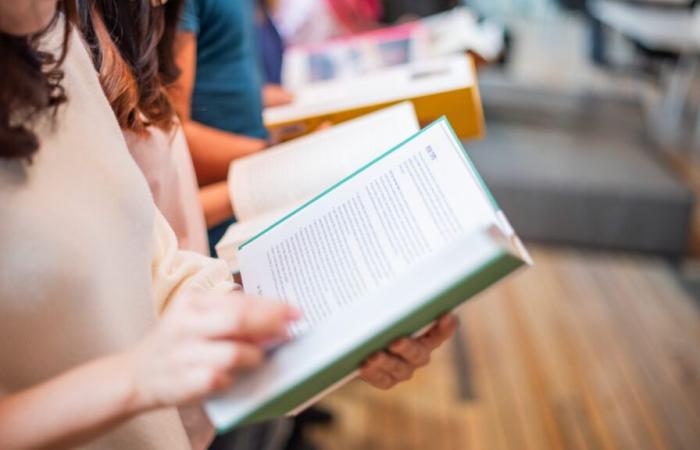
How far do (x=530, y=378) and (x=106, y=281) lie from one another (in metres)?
1.68

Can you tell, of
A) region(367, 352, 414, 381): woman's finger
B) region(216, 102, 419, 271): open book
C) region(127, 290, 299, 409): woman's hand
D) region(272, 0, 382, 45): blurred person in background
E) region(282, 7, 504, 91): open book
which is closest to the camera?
region(127, 290, 299, 409): woman's hand

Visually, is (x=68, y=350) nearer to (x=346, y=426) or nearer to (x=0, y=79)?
(x=0, y=79)

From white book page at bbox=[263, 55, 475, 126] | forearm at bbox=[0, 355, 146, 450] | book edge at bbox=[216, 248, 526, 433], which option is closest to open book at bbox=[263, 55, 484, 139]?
white book page at bbox=[263, 55, 475, 126]

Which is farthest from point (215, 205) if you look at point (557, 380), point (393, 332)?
point (557, 380)

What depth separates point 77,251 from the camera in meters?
0.45

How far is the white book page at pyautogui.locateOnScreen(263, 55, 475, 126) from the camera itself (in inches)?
39.2

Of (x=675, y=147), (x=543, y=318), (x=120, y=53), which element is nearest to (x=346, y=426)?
(x=543, y=318)

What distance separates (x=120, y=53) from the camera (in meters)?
0.65

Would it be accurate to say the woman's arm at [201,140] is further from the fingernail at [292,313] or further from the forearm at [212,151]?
the fingernail at [292,313]

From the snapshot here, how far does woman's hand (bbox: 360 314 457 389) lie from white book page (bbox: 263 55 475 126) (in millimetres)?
504

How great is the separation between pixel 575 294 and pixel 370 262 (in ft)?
6.42

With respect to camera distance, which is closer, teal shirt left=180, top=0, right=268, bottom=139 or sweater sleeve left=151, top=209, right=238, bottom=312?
sweater sleeve left=151, top=209, right=238, bottom=312

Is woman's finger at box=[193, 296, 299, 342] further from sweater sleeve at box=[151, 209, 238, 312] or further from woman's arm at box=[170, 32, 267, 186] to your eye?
woman's arm at box=[170, 32, 267, 186]

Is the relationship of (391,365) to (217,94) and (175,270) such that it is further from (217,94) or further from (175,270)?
(217,94)
